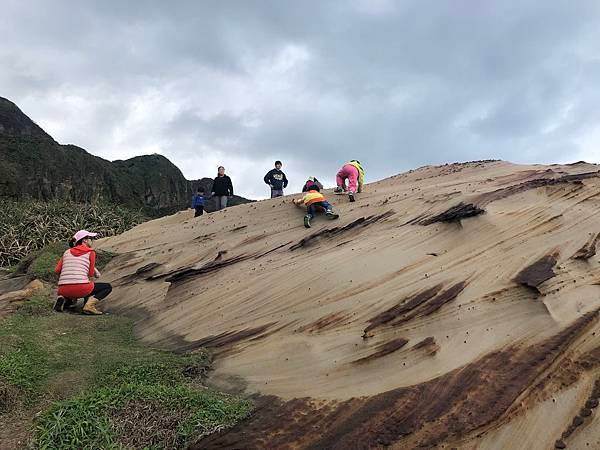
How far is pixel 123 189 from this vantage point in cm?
2169

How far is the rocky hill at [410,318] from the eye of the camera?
427 cm

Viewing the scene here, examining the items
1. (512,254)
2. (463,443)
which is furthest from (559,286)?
(463,443)

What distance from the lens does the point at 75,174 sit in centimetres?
1981

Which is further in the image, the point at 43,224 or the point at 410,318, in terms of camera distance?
the point at 43,224

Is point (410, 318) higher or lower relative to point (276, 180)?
lower

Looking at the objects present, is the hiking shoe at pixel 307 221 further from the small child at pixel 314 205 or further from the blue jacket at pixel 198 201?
the blue jacket at pixel 198 201

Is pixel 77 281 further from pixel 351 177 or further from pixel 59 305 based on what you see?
pixel 351 177

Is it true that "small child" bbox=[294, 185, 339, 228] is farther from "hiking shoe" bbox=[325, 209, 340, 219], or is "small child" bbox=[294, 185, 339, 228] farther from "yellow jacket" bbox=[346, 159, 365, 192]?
"yellow jacket" bbox=[346, 159, 365, 192]

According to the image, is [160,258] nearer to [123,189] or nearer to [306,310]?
[306,310]

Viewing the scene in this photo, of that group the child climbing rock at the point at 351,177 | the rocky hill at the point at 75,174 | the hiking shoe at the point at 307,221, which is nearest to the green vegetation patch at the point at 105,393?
the hiking shoe at the point at 307,221

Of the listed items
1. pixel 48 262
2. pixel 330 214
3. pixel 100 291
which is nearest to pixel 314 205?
pixel 330 214

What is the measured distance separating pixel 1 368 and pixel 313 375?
276cm

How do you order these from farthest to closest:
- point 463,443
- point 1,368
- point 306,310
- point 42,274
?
point 42,274 < point 306,310 < point 1,368 < point 463,443

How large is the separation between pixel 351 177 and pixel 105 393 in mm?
7149
